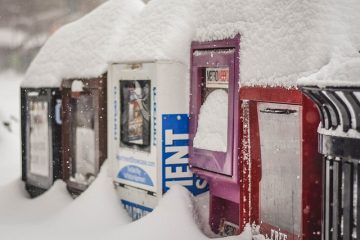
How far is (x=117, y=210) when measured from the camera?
235 inches

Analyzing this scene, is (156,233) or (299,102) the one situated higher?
(299,102)

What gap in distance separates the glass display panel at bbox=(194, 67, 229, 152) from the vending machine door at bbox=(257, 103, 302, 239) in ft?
1.74

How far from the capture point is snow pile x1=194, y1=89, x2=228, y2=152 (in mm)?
4922

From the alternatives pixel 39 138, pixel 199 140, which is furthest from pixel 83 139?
pixel 199 140

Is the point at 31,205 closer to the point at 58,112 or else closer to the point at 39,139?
the point at 39,139

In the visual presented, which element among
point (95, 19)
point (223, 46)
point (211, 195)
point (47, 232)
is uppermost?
point (95, 19)

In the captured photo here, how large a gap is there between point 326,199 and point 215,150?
1635mm

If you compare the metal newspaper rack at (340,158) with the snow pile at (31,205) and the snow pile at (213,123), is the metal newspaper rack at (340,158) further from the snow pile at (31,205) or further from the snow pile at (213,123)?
the snow pile at (31,205)

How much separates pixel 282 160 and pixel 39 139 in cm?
419

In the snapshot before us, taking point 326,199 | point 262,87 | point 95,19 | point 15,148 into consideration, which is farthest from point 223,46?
→ point 15,148

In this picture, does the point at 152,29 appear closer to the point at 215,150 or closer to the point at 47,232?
the point at 215,150

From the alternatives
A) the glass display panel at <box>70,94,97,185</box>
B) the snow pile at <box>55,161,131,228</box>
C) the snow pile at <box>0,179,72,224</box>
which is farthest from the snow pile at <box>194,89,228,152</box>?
the snow pile at <box>0,179,72,224</box>

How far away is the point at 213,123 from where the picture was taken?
504cm

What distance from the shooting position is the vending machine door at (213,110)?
4.80 meters
